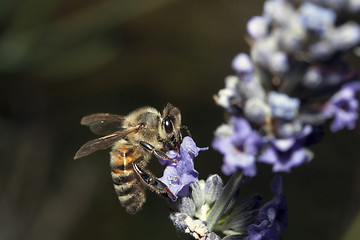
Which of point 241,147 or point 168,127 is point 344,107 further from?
point 168,127

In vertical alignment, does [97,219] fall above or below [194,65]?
below

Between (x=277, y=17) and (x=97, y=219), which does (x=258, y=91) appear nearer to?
(x=277, y=17)

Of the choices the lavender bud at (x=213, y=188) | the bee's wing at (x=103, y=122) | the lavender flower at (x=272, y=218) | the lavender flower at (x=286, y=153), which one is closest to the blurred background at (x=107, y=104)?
the bee's wing at (x=103, y=122)

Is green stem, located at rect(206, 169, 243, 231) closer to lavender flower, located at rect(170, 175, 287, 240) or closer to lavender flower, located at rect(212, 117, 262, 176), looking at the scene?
lavender flower, located at rect(170, 175, 287, 240)

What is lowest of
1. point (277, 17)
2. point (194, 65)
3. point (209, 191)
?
point (209, 191)

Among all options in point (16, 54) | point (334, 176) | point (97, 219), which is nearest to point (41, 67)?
point (16, 54)

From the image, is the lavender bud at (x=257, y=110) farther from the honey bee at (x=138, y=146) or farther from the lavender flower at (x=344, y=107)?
the honey bee at (x=138, y=146)
